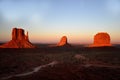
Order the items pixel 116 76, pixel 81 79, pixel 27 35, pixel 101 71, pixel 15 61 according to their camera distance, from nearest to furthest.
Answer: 1. pixel 81 79
2. pixel 116 76
3. pixel 101 71
4. pixel 15 61
5. pixel 27 35

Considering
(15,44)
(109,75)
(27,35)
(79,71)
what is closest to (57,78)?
(79,71)

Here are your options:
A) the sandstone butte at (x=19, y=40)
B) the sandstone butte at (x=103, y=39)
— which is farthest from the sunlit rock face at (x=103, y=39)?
the sandstone butte at (x=19, y=40)

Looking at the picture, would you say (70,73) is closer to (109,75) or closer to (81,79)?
(81,79)

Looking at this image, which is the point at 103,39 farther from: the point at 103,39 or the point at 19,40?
the point at 19,40

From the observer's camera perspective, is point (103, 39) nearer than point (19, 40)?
Yes

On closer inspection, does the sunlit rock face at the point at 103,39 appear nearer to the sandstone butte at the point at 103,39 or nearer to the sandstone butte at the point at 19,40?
the sandstone butte at the point at 103,39

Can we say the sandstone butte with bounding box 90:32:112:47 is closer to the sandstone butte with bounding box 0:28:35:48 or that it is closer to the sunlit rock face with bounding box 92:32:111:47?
the sunlit rock face with bounding box 92:32:111:47

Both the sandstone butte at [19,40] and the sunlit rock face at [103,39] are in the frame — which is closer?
the sandstone butte at [19,40]

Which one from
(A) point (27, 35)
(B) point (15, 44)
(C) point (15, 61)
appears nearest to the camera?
(C) point (15, 61)

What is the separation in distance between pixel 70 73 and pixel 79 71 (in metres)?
2.47

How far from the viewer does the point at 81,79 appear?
1421 inches

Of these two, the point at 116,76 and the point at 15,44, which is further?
the point at 15,44

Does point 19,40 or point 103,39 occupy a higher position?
point 103,39

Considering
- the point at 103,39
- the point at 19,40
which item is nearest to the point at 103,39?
the point at 103,39
